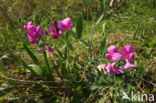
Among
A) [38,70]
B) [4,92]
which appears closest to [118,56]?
[38,70]

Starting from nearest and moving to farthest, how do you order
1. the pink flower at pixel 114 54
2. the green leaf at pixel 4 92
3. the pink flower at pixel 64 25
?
the pink flower at pixel 114 54 < the pink flower at pixel 64 25 < the green leaf at pixel 4 92

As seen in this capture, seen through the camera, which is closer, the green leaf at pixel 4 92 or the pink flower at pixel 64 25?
the pink flower at pixel 64 25

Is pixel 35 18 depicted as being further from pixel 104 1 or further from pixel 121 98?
pixel 121 98

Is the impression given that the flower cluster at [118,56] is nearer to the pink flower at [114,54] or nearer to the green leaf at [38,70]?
the pink flower at [114,54]

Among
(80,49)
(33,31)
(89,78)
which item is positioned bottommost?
(89,78)

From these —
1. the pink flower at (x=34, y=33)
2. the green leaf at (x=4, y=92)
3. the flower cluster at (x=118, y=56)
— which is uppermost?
the pink flower at (x=34, y=33)

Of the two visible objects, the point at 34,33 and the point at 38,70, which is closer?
the point at 34,33

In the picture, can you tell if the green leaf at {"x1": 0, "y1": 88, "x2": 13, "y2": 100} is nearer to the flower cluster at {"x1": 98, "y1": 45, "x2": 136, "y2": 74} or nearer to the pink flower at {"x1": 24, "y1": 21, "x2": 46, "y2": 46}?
the pink flower at {"x1": 24, "y1": 21, "x2": 46, "y2": 46}

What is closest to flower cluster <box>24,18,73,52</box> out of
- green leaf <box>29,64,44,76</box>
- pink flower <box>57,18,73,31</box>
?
pink flower <box>57,18,73,31</box>

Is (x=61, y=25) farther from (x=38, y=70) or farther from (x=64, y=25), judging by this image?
(x=38, y=70)

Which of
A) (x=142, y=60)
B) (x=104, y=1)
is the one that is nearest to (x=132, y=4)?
(x=142, y=60)

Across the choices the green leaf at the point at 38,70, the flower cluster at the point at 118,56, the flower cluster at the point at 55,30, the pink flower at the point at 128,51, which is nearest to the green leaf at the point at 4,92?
the green leaf at the point at 38,70
